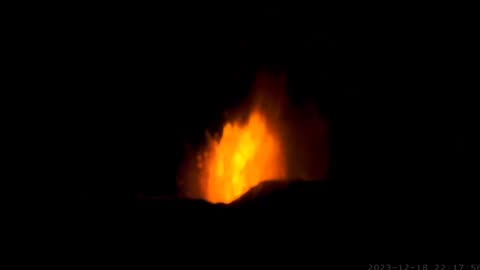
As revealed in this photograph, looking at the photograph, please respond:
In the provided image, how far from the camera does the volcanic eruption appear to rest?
14.3 metres

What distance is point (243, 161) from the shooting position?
14.4 meters

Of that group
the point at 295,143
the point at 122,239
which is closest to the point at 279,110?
the point at 295,143

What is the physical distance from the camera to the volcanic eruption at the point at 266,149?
14.3m

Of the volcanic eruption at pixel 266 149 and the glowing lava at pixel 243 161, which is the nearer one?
the glowing lava at pixel 243 161

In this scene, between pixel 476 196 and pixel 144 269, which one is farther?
pixel 476 196

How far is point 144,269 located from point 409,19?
10357 mm

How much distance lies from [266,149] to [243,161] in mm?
854

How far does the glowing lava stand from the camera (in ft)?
46.2

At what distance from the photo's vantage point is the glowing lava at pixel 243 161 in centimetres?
1408

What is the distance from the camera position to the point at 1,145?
57.5 feet

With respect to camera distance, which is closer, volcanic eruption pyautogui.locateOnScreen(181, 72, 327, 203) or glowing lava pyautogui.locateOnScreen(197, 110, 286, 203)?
glowing lava pyautogui.locateOnScreen(197, 110, 286, 203)

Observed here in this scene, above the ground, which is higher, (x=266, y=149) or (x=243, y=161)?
(x=266, y=149)

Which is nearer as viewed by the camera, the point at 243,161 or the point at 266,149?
the point at 243,161

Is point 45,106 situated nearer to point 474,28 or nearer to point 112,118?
point 112,118
